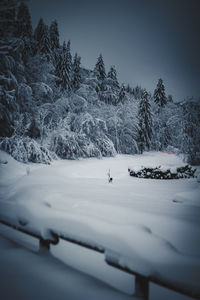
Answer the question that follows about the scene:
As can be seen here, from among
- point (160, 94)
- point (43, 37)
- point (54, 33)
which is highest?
point (54, 33)

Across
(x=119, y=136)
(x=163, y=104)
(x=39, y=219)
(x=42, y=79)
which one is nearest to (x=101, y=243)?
(x=39, y=219)

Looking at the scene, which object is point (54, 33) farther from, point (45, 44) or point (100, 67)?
point (100, 67)

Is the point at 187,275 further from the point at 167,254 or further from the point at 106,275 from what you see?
the point at 106,275

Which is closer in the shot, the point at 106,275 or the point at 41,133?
the point at 106,275

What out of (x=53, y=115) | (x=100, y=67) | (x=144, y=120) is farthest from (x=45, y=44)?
(x=144, y=120)

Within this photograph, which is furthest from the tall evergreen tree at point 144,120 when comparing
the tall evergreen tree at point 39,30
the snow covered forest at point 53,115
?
the tall evergreen tree at point 39,30

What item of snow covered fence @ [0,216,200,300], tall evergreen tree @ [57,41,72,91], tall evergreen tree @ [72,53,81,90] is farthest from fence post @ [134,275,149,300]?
tall evergreen tree @ [72,53,81,90]

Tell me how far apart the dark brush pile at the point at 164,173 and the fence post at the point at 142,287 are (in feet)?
29.8

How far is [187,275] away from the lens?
1200mm

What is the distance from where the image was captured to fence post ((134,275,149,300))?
4.62 feet

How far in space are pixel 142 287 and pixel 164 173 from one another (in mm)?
9292

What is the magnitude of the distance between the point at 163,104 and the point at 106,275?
45.1 m

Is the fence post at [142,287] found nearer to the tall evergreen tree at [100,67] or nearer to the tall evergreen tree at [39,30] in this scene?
the tall evergreen tree at [100,67]

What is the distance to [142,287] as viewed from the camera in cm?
142
